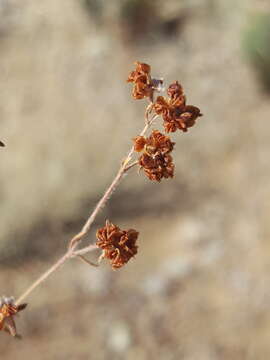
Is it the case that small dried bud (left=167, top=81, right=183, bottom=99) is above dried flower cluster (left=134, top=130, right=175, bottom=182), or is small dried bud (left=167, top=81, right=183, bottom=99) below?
above

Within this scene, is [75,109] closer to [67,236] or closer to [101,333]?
[67,236]

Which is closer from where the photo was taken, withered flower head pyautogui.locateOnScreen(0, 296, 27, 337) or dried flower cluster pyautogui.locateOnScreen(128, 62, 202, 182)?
dried flower cluster pyautogui.locateOnScreen(128, 62, 202, 182)

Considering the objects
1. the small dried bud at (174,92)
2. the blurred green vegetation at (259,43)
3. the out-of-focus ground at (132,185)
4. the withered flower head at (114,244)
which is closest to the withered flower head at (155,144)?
the small dried bud at (174,92)

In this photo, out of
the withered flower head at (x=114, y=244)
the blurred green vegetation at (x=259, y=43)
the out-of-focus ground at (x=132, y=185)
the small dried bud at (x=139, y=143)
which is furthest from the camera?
the blurred green vegetation at (x=259, y=43)

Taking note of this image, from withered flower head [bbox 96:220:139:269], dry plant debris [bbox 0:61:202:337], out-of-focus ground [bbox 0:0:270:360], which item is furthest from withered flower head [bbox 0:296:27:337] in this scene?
out-of-focus ground [bbox 0:0:270:360]

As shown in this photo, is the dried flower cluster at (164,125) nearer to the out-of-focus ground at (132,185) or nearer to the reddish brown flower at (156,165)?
the reddish brown flower at (156,165)

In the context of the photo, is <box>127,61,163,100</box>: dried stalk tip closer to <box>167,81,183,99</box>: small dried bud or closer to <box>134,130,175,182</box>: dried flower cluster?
<box>167,81,183,99</box>: small dried bud

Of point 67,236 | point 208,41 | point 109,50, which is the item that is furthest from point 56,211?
point 208,41
